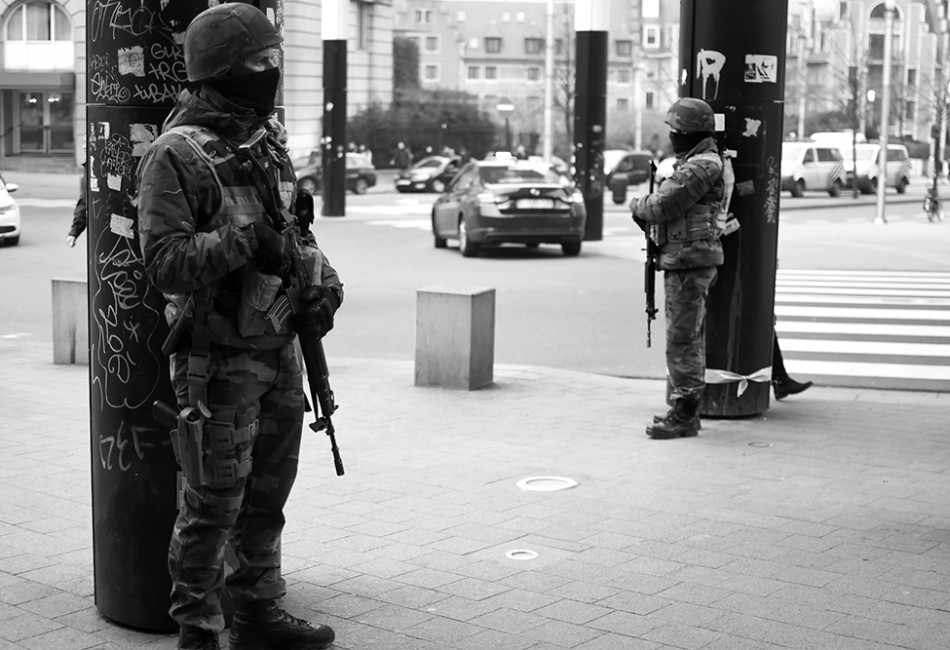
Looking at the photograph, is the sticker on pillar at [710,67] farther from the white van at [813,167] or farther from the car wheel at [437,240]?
the white van at [813,167]

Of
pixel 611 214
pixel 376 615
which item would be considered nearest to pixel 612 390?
pixel 376 615

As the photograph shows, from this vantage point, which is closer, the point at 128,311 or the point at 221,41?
the point at 221,41

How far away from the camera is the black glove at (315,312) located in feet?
13.9

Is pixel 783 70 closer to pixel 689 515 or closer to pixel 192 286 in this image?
pixel 689 515

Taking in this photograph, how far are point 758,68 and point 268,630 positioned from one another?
5576 mm

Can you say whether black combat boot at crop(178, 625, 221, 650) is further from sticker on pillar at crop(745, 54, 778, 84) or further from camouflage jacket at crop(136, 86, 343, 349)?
sticker on pillar at crop(745, 54, 778, 84)

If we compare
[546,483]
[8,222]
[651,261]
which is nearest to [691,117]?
[651,261]

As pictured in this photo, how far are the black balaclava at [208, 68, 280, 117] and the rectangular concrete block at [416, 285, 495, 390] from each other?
5.88 m

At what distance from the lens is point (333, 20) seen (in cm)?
3091

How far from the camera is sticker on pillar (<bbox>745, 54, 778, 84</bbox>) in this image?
347 inches

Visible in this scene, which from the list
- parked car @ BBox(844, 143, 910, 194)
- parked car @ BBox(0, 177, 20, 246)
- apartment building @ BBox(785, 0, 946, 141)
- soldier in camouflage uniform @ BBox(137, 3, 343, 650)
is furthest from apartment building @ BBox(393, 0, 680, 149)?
soldier in camouflage uniform @ BBox(137, 3, 343, 650)

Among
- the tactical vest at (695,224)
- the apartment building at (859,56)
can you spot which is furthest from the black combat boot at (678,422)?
the apartment building at (859,56)

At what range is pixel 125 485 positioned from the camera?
4.70 meters

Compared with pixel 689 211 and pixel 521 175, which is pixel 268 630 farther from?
pixel 521 175
